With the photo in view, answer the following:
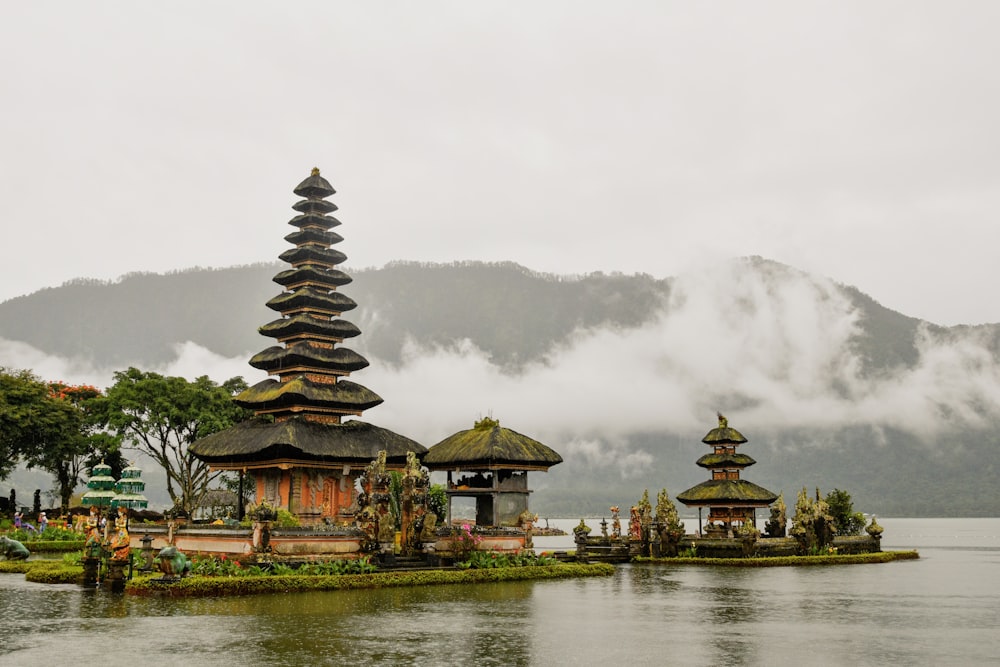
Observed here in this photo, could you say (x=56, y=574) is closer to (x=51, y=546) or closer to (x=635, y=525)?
(x=51, y=546)

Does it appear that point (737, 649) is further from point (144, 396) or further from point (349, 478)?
point (144, 396)

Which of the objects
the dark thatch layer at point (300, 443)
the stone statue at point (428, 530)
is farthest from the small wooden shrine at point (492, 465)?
the stone statue at point (428, 530)

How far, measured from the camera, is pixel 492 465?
41.7 m

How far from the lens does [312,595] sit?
29.1 meters

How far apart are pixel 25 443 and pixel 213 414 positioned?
43.4 feet

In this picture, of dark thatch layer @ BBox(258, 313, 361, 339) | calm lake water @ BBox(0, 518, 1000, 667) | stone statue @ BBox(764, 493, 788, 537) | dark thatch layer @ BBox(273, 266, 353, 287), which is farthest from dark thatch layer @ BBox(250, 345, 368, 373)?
stone statue @ BBox(764, 493, 788, 537)

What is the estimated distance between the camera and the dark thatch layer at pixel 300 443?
137ft

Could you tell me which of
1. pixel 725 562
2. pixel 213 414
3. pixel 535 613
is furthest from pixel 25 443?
pixel 535 613

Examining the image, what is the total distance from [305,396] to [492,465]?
10.00 metres

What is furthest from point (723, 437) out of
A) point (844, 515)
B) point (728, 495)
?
point (844, 515)

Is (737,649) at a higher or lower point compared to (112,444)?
lower

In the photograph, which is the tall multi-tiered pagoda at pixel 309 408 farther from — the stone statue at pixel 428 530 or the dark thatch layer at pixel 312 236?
the stone statue at pixel 428 530

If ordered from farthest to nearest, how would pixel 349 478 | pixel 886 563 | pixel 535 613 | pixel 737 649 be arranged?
pixel 886 563 < pixel 349 478 < pixel 535 613 < pixel 737 649

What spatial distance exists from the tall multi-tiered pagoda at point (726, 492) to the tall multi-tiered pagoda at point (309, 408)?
18.5m
